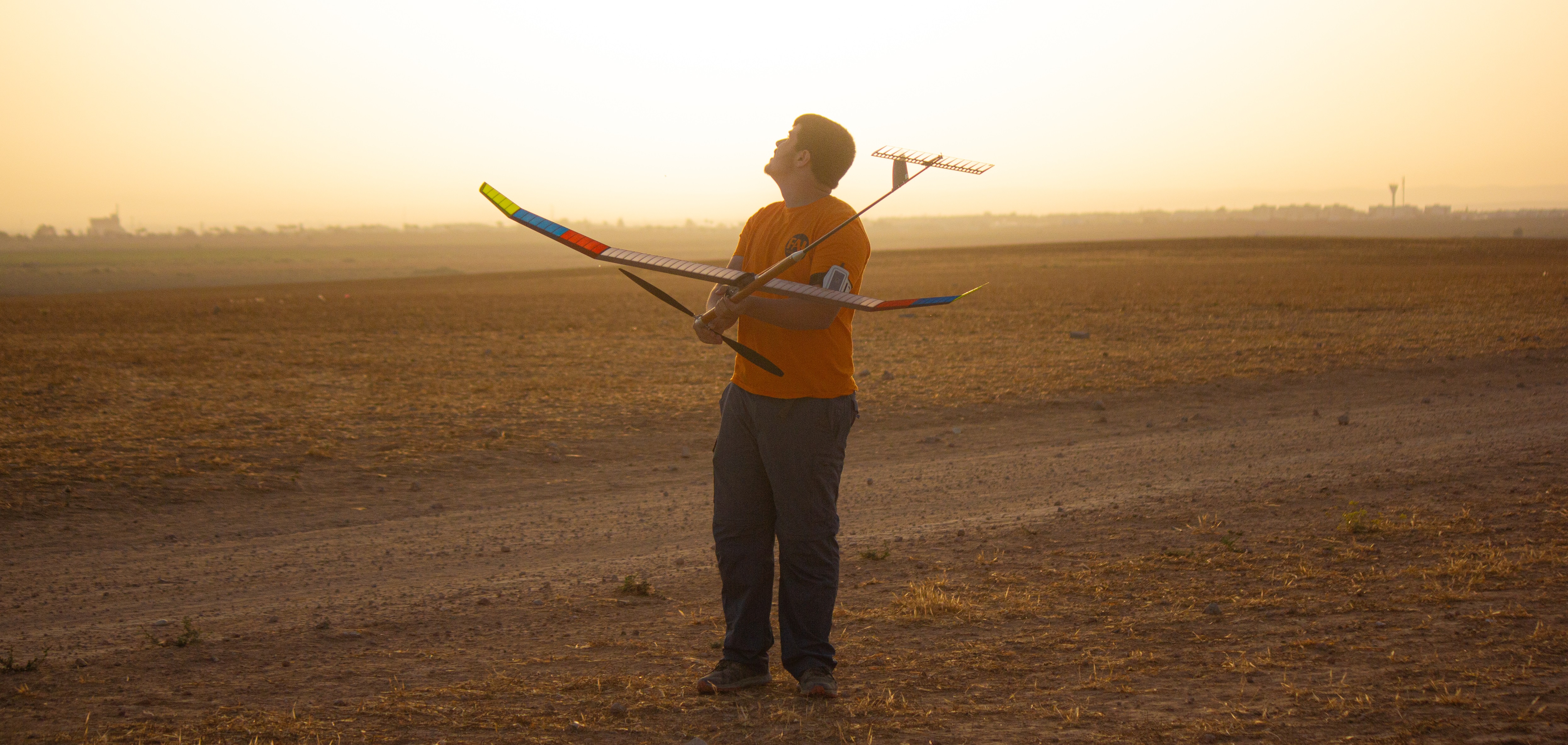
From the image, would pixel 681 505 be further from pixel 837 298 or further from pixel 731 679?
pixel 837 298

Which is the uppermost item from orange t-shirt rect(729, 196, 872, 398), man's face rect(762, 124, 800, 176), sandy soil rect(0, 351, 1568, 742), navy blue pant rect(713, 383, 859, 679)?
man's face rect(762, 124, 800, 176)

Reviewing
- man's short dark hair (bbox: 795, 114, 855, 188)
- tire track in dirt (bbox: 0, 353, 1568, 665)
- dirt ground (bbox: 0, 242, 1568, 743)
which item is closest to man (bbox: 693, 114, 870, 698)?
man's short dark hair (bbox: 795, 114, 855, 188)

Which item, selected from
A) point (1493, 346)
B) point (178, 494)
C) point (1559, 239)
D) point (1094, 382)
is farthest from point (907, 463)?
point (1559, 239)

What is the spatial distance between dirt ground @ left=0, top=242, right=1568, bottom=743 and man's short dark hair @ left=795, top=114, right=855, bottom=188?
Answer: 211 centimetres

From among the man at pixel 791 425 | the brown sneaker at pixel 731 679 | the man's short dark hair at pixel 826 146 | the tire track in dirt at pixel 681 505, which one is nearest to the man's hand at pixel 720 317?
the man at pixel 791 425

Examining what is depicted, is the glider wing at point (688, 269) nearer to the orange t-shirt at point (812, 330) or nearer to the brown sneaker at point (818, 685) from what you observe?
the orange t-shirt at point (812, 330)

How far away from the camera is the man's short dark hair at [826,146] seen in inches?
150

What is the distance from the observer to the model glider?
346 cm

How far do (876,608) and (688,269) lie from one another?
231 centimetres

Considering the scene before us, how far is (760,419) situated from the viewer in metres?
3.85

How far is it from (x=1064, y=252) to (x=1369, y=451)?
55659 mm

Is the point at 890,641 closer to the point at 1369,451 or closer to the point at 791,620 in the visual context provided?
the point at 791,620

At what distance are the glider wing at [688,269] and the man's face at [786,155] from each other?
0.43 metres

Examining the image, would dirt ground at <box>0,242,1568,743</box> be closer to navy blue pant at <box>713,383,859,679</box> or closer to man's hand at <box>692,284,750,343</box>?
navy blue pant at <box>713,383,859,679</box>
